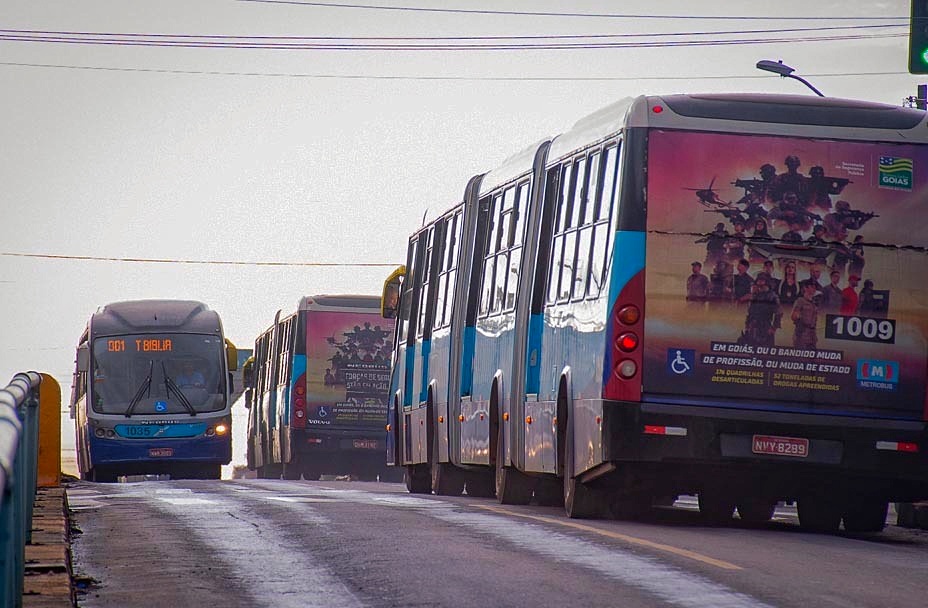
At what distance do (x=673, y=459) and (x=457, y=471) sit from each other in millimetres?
9022

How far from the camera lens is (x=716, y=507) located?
1845cm

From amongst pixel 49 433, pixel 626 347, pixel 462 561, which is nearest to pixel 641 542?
pixel 462 561

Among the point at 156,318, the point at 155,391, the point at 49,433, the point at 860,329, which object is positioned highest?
the point at 156,318

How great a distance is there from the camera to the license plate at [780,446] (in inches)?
571

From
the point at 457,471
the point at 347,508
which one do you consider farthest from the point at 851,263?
the point at 457,471

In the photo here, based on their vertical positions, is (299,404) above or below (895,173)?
below

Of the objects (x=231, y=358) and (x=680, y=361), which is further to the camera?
(x=231, y=358)

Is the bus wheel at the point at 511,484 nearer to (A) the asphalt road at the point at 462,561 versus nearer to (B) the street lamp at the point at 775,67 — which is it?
(A) the asphalt road at the point at 462,561

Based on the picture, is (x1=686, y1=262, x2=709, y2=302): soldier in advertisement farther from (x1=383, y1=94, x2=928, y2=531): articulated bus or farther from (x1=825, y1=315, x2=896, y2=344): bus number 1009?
(x1=825, y1=315, x2=896, y2=344): bus number 1009

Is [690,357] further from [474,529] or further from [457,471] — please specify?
→ [457,471]

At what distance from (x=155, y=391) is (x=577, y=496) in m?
21.6

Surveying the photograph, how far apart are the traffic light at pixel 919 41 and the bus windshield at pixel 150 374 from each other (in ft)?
63.9

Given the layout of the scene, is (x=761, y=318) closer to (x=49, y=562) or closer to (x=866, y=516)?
(x=866, y=516)

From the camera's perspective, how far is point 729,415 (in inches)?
571
